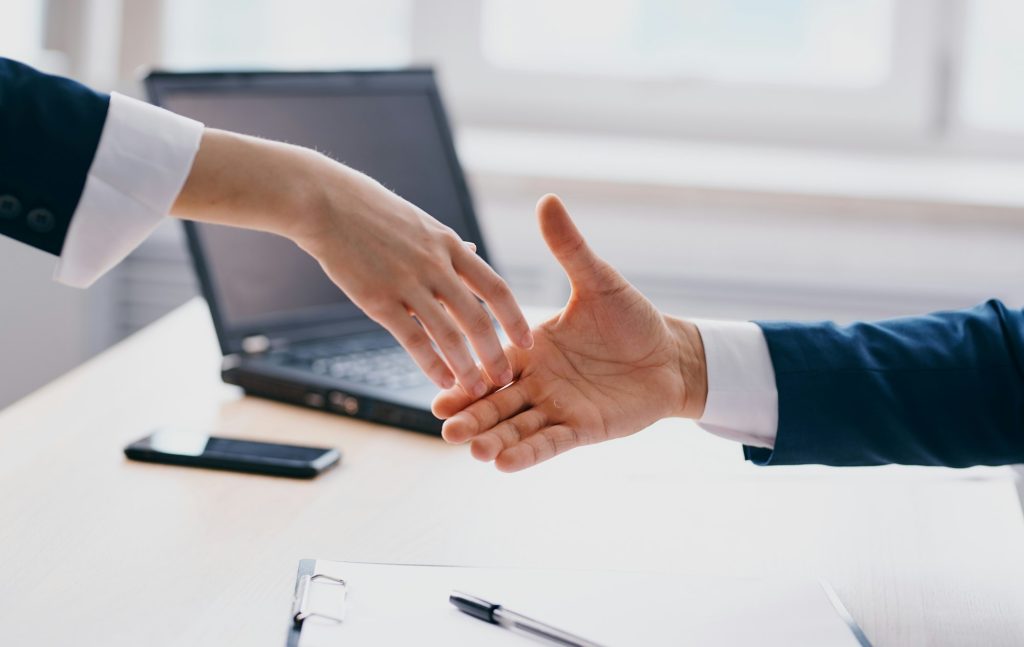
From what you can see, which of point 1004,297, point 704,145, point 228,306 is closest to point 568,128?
point 704,145

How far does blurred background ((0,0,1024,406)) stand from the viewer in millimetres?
2322

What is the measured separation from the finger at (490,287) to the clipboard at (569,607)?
0.21 metres

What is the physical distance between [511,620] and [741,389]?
1.35 feet

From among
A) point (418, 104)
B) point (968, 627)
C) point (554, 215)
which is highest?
point (418, 104)

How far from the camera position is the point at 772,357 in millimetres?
1202

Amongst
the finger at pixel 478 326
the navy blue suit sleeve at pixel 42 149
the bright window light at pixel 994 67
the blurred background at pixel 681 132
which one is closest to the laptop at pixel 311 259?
the finger at pixel 478 326

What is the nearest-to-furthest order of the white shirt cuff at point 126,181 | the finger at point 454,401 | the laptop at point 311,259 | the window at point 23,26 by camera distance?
the white shirt cuff at point 126,181 < the finger at point 454,401 < the laptop at point 311,259 < the window at point 23,26

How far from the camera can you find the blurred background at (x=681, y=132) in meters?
2.32

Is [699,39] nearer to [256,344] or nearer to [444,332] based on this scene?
[256,344]

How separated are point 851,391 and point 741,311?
1195 mm

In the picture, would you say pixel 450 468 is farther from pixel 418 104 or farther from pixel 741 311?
pixel 741 311

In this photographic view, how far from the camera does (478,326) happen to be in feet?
3.33

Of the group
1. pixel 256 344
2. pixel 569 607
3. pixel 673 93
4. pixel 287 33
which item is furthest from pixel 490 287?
pixel 287 33

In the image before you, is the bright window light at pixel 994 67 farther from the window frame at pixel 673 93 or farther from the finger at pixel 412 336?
the finger at pixel 412 336
